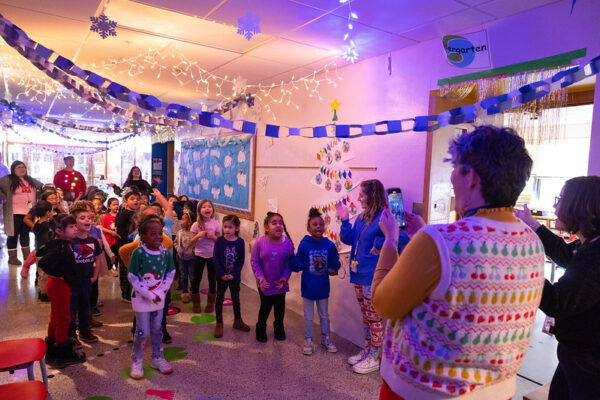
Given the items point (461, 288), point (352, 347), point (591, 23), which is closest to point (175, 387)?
point (352, 347)

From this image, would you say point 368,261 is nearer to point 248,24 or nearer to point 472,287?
point 248,24

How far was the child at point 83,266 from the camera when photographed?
292cm

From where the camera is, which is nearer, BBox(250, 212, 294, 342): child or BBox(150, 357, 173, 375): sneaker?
BBox(150, 357, 173, 375): sneaker

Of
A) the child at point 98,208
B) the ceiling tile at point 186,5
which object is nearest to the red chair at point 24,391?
the ceiling tile at point 186,5

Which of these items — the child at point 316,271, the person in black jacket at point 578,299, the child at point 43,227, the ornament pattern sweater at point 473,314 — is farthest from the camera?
the child at point 43,227

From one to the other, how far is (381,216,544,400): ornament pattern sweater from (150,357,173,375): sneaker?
2.26 meters

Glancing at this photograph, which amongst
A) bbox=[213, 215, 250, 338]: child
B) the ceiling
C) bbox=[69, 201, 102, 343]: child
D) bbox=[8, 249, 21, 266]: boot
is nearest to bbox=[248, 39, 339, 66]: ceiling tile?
the ceiling

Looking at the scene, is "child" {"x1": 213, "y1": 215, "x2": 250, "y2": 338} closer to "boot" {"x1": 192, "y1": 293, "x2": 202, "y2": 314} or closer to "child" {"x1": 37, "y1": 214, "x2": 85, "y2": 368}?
"boot" {"x1": 192, "y1": 293, "x2": 202, "y2": 314}

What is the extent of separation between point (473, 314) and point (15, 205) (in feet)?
21.2

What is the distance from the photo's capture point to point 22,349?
1978 millimetres

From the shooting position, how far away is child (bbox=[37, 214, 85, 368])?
274 centimetres

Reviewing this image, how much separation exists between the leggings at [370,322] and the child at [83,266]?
2.23 metres

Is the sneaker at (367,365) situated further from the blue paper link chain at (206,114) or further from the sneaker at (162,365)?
the blue paper link chain at (206,114)

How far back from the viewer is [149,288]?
2.67 m
